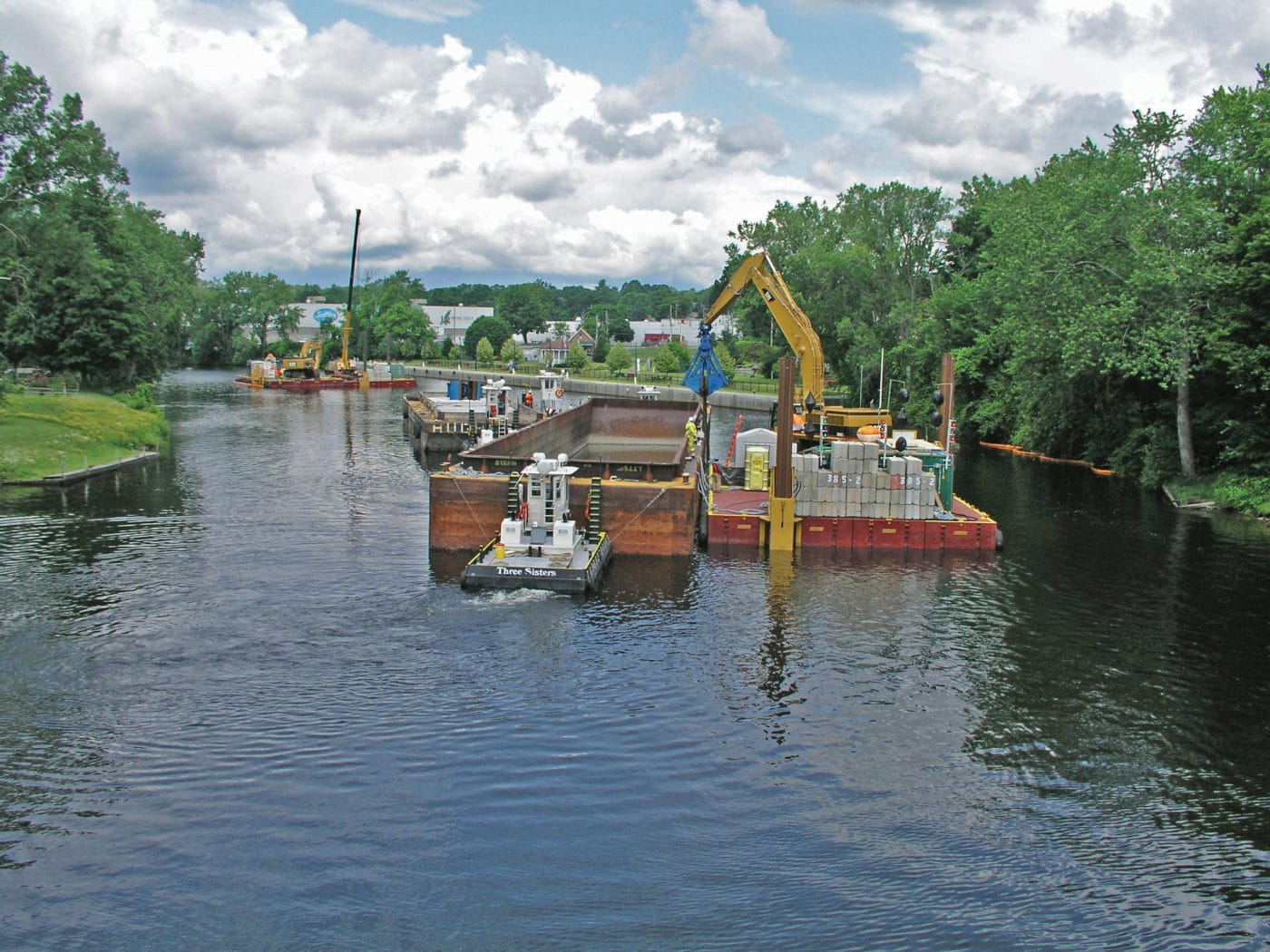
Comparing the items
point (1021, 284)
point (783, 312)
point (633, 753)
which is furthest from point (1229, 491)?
point (633, 753)

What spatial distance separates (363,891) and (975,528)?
78.4ft

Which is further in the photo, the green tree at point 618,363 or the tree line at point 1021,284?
the green tree at point 618,363

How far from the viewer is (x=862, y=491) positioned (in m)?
31.0

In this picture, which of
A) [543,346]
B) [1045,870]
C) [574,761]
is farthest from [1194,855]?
[543,346]

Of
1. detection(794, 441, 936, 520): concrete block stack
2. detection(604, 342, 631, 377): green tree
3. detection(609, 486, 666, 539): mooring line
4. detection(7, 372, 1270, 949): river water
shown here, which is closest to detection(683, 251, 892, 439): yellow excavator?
detection(794, 441, 936, 520): concrete block stack

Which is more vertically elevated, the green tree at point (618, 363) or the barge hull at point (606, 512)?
the green tree at point (618, 363)

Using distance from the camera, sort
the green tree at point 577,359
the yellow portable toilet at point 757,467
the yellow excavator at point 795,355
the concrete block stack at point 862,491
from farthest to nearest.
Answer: the green tree at point 577,359 → the yellow excavator at point 795,355 → the yellow portable toilet at point 757,467 → the concrete block stack at point 862,491

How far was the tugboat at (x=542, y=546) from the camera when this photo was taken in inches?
981

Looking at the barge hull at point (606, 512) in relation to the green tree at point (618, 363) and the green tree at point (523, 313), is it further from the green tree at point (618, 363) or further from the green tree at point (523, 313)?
the green tree at point (523, 313)

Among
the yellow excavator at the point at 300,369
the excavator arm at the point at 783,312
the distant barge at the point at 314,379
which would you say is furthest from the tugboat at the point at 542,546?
the yellow excavator at the point at 300,369

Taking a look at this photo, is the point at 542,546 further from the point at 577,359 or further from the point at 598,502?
the point at 577,359

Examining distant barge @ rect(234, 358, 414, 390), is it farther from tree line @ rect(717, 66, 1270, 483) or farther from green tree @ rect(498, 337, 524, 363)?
tree line @ rect(717, 66, 1270, 483)

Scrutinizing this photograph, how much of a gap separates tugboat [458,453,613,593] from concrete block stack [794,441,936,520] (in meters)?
6.96

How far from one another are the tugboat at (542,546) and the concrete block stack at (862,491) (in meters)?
6.96
